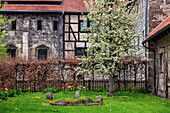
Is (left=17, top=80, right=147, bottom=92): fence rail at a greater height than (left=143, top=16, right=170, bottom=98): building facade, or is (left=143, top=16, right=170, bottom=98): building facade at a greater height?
(left=143, top=16, right=170, bottom=98): building facade

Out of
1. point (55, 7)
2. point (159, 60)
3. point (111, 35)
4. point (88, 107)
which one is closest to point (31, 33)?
point (55, 7)

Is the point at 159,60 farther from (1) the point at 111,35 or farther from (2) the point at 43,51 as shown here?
(2) the point at 43,51

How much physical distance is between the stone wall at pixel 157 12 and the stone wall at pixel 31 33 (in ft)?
40.6

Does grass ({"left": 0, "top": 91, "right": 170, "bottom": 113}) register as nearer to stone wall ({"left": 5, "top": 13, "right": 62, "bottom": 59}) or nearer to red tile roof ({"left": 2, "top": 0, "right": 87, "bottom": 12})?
stone wall ({"left": 5, "top": 13, "right": 62, "bottom": 59})

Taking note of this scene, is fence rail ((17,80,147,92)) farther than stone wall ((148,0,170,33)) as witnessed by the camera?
Yes

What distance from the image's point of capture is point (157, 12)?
2016 cm

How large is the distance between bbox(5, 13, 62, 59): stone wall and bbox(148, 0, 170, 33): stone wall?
1238cm

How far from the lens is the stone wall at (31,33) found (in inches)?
1191

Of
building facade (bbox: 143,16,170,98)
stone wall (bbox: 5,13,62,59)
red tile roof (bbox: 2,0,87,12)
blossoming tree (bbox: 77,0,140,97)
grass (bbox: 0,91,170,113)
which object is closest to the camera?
grass (bbox: 0,91,170,113)

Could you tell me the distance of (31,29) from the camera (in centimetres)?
3042

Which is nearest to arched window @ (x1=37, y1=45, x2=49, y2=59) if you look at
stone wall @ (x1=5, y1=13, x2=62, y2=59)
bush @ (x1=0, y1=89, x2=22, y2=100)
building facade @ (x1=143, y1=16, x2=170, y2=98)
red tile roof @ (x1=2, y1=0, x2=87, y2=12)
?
stone wall @ (x1=5, y1=13, x2=62, y2=59)

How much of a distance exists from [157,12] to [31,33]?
14.5 m

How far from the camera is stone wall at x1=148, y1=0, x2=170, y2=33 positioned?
2008 cm

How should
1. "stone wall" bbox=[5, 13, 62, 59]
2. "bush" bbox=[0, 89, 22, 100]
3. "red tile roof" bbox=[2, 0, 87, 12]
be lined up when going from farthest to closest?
"stone wall" bbox=[5, 13, 62, 59] < "red tile roof" bbox=[2, 0, 87, 12] < "bush" bbox=[0, 89, 22, 100]
